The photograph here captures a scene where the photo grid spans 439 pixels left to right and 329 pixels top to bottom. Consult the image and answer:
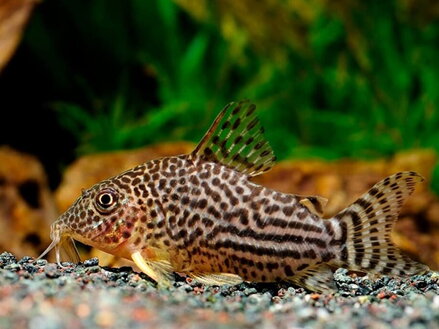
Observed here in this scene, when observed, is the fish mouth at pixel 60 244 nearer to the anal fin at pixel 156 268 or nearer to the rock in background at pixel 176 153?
the anal fin at pixel 156 268

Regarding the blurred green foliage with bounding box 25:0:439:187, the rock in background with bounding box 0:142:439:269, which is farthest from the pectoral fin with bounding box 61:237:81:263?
the blurred green foliage with bounding box 25:0:439:187

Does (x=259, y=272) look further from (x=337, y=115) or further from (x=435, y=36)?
(x=435, y=36)

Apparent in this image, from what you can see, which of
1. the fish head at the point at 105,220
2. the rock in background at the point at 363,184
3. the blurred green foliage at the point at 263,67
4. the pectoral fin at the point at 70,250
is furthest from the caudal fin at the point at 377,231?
the blurred green foliage at the point at 263,67

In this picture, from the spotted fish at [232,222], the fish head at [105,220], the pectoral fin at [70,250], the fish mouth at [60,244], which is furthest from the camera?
the pectoral fin at [70,250]

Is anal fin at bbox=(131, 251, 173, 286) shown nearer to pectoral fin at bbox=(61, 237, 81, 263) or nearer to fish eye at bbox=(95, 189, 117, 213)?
fish eye at bbox=(95, 189, 117, 213)

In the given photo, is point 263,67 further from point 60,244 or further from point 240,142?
point 60,244

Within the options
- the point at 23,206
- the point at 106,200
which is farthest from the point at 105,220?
the point at 23,206
